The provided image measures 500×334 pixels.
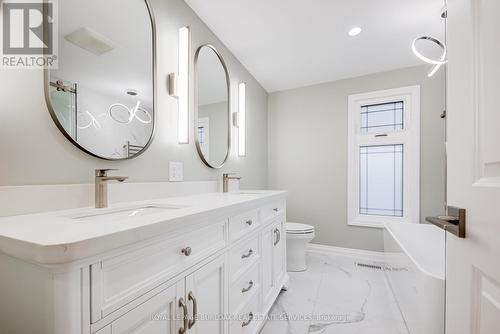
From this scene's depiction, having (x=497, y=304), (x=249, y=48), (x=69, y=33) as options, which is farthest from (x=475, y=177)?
(x=249, y=48)

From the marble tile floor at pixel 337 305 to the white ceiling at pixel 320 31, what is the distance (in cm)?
235

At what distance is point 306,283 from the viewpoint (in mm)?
2088

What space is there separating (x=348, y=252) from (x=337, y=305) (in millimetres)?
1174

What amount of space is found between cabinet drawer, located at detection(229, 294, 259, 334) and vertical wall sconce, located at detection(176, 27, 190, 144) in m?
1.10

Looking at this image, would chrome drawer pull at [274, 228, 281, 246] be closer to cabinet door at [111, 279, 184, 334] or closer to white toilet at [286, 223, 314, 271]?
white toilet at [286, 223, 314, 271]

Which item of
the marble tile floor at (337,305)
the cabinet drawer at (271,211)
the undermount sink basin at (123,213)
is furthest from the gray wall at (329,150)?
the undermount sink basin at (123,213)

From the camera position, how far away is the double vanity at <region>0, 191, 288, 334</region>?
450 mm

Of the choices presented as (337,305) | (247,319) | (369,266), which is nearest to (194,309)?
(247,319)

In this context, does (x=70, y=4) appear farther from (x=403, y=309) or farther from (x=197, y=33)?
(x=403, y=309)

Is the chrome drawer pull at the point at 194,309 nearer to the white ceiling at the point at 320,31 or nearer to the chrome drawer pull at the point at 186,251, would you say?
the chrome drawer pull at the point at 186,251

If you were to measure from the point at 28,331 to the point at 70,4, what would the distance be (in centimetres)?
119

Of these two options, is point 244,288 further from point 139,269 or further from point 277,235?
point 139,269

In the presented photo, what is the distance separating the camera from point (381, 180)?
276 centimetres

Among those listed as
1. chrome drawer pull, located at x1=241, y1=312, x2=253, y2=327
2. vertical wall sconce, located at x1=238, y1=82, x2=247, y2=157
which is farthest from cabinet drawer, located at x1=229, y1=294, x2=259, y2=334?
vertical wall sconce, located at x1=238, y1=82, x2=247, y2=157
